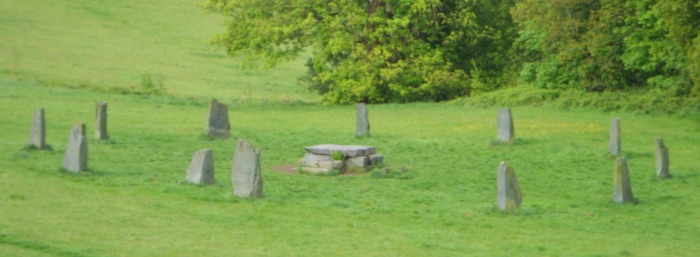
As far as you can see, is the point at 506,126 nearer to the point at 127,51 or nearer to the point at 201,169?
the point at 201,169

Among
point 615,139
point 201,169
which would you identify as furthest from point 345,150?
point 615,139

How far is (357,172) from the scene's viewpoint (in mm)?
28719

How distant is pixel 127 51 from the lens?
7288 centimetres

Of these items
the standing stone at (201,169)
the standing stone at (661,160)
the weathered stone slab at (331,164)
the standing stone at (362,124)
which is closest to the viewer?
the standing stone at (201,169)

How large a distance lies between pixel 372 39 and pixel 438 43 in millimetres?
3952

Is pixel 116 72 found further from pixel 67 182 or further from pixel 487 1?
pixel 67 182

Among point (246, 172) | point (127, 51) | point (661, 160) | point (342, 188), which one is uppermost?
point (127, 51)

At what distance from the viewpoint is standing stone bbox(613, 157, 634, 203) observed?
80.3 ft

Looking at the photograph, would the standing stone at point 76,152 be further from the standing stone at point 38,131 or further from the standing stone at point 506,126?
the standing stone at point 506,126

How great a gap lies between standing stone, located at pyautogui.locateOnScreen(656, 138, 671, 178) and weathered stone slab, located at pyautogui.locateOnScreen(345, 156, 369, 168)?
23.1 feet

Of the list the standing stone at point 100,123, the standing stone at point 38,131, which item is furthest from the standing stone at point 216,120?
the standing stone at point 38,131

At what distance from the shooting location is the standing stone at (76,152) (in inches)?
995

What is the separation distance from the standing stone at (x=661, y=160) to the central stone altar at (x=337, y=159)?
274 inches

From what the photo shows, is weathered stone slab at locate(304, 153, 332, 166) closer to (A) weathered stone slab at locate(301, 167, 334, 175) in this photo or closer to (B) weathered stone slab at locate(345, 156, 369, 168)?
(A) weathered stone slab at locate(301, 167, 334, 175)
